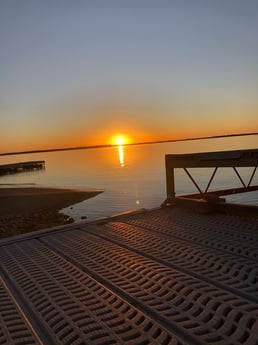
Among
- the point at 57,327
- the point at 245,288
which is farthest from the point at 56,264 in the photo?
the point at 245,288

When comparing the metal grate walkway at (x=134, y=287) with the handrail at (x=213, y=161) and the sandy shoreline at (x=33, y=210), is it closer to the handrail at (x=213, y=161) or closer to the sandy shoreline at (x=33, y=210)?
the handrail at (x=213, y=161)

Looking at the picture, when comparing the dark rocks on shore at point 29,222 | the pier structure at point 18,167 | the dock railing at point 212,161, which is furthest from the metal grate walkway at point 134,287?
the pier structure at point 18,167

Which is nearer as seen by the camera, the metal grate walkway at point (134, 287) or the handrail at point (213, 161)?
the metal grate walkway at point (134, 287)

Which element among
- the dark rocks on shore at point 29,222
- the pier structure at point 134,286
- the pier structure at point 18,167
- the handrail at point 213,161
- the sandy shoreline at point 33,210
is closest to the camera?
the pier structure at point 134,286

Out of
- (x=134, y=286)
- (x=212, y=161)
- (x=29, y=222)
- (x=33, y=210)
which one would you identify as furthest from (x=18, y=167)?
(x=134, y=286)

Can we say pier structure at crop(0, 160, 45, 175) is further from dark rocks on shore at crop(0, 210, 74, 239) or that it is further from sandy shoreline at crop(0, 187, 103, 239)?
dark rocks on shore at crop(0, 210, 74, 239)

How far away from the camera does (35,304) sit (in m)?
3.43

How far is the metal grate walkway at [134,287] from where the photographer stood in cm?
281

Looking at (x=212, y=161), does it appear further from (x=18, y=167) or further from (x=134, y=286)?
(x=18, y=167)

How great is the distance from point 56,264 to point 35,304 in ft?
4.24

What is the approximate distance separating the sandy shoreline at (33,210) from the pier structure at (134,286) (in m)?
11.7

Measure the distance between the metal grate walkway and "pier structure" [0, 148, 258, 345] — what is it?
1 centimetres

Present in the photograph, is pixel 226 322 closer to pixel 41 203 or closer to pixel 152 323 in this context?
pixel 152 323

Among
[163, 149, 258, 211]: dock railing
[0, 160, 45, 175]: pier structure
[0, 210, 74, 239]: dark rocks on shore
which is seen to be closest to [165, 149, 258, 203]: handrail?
[163, 149, 258, 211]: dock railing
